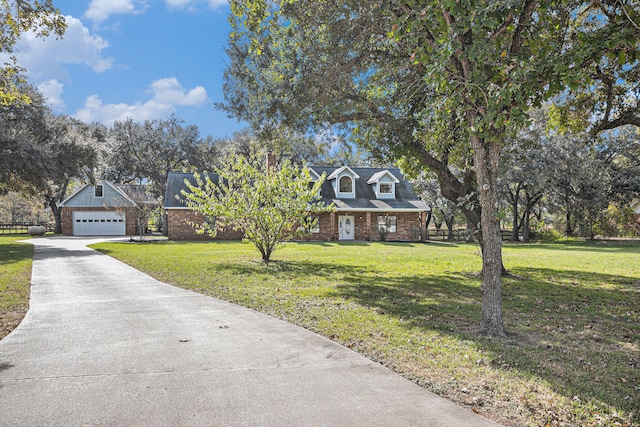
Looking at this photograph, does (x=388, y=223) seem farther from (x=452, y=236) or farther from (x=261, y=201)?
(x=261, y=201)

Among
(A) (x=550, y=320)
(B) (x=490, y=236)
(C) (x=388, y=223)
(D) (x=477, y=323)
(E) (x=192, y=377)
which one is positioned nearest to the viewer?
(E) (x=192, y=377)

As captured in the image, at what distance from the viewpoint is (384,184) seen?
31641mm

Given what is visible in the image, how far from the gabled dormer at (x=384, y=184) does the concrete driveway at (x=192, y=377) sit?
83.1 ft

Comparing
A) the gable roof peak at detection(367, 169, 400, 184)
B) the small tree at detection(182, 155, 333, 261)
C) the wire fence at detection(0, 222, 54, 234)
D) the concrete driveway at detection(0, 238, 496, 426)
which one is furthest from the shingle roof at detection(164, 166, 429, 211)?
the wire fence at detection(0, 222, 54, 234)

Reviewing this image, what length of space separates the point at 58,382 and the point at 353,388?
268cm

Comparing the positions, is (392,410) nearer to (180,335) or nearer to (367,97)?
(180,335)

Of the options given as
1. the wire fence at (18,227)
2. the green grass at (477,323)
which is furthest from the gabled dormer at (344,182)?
the wire fence at (18,227)

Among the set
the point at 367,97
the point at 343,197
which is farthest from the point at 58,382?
the point at 343,197

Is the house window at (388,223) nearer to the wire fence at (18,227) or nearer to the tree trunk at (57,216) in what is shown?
the tree trunk at (57,216)

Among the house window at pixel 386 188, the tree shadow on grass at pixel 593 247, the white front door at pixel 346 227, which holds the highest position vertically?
the house window at pixel 386 188

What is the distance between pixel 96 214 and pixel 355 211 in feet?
72.9

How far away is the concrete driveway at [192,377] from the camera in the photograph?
3297 millimetres

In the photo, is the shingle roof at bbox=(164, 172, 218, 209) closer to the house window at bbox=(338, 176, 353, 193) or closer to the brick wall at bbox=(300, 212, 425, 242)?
the brick wall at bbox=(300, 212, 425, 242)

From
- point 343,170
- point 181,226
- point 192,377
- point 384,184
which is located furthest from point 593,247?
point 192,377
